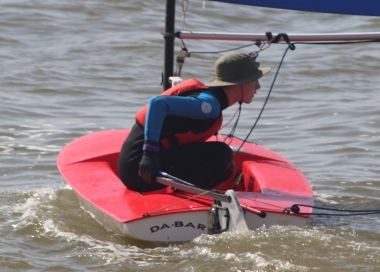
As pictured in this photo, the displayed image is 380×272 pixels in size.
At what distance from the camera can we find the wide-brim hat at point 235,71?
3.55 metres

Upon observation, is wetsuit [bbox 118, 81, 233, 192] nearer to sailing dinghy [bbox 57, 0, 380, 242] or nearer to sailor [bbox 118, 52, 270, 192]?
sailor [bbox 118, 52, 270, 192]

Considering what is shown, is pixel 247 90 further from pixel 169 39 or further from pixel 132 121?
pixel 132 121

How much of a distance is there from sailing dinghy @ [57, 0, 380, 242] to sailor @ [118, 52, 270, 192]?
12 centimetres

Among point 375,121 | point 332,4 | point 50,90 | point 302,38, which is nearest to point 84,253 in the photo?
point 302,38

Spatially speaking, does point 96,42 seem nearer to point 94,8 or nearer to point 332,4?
point 94,8

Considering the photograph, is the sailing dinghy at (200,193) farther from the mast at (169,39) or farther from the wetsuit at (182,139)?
the wetsuit at (182,139)

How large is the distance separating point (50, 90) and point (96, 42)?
7.37 ft

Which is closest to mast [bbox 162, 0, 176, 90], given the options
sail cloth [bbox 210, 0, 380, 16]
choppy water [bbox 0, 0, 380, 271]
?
sail cloth [bbox 210, 0, 380, 16]

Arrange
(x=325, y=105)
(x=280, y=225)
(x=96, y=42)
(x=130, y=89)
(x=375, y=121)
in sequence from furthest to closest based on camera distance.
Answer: (x=96, y=42)
(x=130, y=89)
(x=325, y=105)
(x=375, y=121)
(x=280, y=225)

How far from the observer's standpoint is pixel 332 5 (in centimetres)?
436

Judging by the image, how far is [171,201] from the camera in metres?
3.38

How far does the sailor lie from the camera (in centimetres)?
345

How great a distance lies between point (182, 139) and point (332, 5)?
137cm

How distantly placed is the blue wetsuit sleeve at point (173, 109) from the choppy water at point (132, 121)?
0.53m
